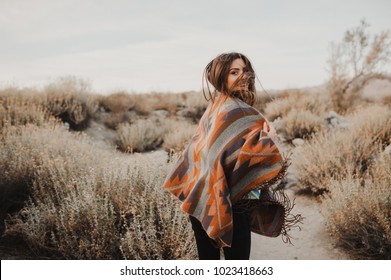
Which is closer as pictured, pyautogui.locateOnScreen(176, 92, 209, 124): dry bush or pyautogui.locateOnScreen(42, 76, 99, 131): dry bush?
pyautogui.locateOnScreen(42, 76, 99, 131): dry bush

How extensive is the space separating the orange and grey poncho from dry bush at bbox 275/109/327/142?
20.2 ft

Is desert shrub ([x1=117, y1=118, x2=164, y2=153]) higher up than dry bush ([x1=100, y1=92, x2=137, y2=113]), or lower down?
lower down

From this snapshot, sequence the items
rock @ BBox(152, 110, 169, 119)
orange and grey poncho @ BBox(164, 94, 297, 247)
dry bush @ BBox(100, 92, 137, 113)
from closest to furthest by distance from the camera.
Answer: orange and grey poncho @ BBox(164, 94, 297, 247)
dry bush @ BBox(100, 92, 137, 113)
rock @ BBox(152, 110, 169, 119)

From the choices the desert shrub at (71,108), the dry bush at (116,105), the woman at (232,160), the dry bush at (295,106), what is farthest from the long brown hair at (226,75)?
the dry bush at (116,105)

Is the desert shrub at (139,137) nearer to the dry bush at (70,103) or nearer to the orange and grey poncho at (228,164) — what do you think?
the dry bush at (70,103)

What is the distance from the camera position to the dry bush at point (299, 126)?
7703 mm

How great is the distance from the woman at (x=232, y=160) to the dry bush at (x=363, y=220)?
5.76 ft

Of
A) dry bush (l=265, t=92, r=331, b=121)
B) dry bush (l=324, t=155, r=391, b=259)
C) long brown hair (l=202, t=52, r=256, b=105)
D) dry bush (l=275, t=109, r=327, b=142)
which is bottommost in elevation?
dry bush (l=324, t=155, r=391, b=259)

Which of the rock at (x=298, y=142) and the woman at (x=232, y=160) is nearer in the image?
the woman at (x=232, y=160)

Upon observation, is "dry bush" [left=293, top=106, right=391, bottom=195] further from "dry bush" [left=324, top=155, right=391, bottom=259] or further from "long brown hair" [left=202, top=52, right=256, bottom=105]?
"long brown hair" [left=202, top=52, right=256, bottom=105]

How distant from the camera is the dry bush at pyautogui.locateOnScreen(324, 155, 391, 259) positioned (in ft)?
9.98

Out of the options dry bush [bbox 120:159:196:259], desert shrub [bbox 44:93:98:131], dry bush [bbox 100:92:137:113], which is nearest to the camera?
dry bush [bbox 120:159:196:259]

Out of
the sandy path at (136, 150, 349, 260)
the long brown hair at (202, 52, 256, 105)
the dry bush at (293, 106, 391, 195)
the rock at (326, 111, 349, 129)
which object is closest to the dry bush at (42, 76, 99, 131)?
the dry bush at (293, 106, 391, 195)

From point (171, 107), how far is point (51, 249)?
10.1 metres
